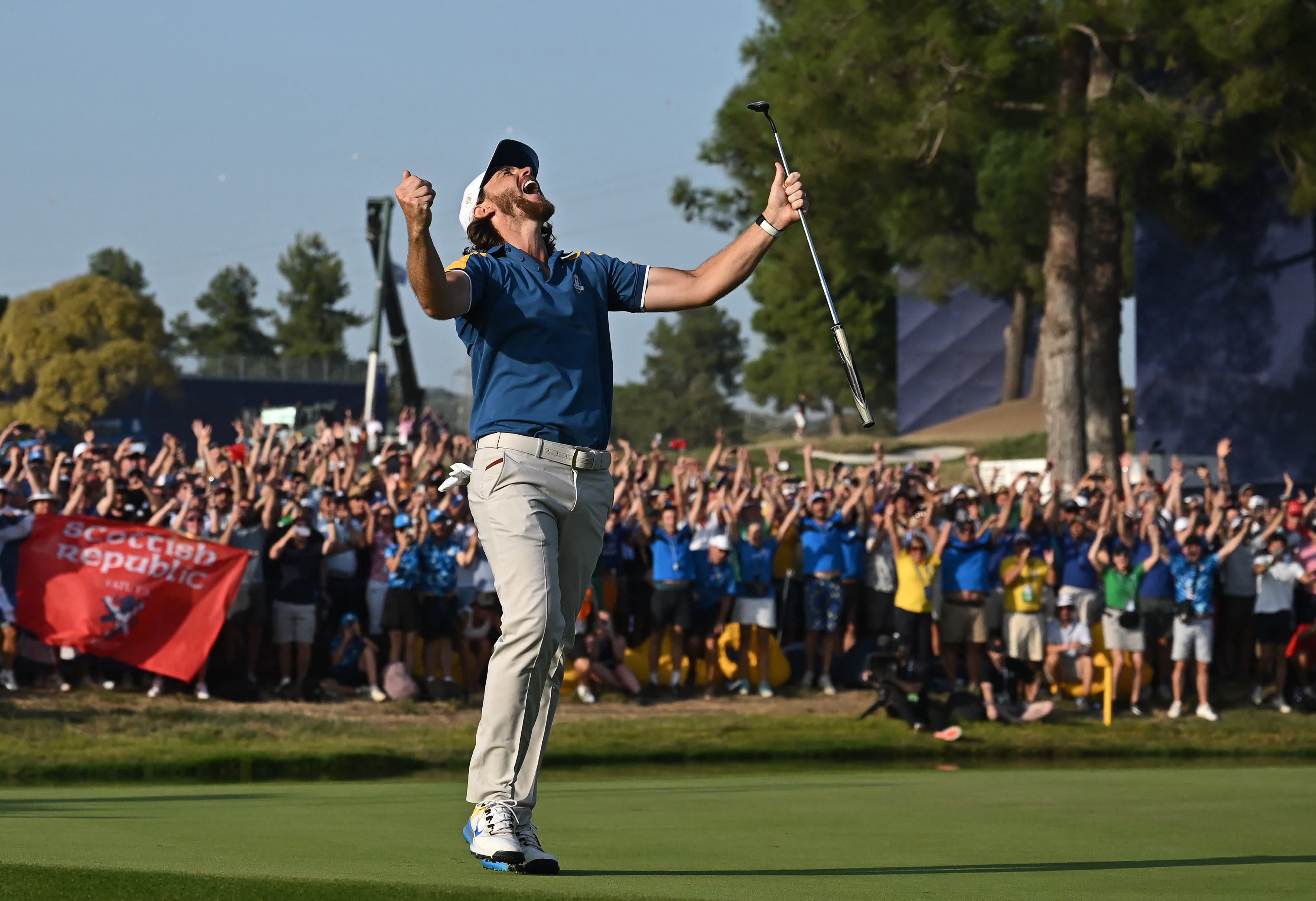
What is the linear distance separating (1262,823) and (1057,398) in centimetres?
1816

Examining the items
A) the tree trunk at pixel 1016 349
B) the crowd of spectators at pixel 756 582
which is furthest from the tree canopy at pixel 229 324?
the crowd of spectators at pixel 756 582

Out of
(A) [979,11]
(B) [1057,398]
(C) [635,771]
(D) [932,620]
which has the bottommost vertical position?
(C) [635,771]

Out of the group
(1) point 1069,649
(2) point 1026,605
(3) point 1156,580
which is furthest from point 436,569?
(3) point 1156,580

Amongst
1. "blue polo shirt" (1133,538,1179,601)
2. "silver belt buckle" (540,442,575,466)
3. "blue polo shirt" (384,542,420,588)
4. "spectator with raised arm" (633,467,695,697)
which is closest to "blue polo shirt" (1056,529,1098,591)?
"blue polo shirt" (1133,538,1179,601)

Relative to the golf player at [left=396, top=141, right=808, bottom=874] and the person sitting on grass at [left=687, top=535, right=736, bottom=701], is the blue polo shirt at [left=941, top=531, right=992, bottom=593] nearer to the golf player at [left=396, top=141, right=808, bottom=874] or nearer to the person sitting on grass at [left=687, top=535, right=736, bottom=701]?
the person sitting on grass at [left=687, top=535, right=736, bottom=701]

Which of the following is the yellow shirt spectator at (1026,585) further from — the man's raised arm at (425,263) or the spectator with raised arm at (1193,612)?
the man's raised arm at (425,263)

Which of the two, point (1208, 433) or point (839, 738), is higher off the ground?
point (1208, 433)

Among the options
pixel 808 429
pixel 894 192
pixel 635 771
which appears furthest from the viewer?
pixel 808 429

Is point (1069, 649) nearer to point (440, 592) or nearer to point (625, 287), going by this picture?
point (440, 592)

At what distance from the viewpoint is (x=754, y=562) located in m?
17.4

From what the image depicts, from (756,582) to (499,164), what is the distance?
40.3 ft

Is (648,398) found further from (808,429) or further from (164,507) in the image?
(164,507)

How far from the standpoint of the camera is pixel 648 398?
339 feet

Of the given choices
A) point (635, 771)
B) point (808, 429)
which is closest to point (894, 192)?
point (635, 771)
